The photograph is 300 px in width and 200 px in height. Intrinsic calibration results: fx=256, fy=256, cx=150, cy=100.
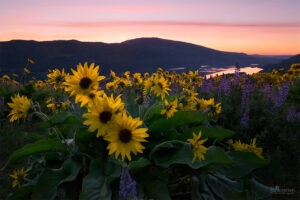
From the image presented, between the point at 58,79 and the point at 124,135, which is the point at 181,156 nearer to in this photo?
the point at 124,135

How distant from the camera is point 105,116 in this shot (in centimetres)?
170

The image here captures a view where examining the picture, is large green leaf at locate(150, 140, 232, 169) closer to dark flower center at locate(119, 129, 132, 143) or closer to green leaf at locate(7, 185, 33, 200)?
dark flower center at locate(119, 129, 132, 143)

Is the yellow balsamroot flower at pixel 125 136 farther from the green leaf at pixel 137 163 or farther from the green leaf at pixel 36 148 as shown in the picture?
the green leaf at pixel 36 148

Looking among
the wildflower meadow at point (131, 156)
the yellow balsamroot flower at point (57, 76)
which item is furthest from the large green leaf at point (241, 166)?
the yellow balsamroot flower at point (57, 76)

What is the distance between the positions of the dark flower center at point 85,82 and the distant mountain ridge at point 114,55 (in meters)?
22.3

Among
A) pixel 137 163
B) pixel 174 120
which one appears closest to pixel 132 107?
pixel 174 120

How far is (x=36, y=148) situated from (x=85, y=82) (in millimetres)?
832

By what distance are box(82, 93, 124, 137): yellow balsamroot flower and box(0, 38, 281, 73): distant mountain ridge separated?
22623 mm

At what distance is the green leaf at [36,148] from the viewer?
2213 mm

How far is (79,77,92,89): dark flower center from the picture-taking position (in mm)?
1936

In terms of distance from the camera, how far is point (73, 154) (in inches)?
92.2

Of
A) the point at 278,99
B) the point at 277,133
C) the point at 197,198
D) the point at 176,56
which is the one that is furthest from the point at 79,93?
the point at 176,56

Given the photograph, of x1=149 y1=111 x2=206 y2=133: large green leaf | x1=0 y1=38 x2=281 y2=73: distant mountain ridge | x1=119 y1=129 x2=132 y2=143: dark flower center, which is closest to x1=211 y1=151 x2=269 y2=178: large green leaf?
x1=149 y1=111 x2=206 y2=133: large green leaf

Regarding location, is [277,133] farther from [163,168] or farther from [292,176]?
[163,168]
